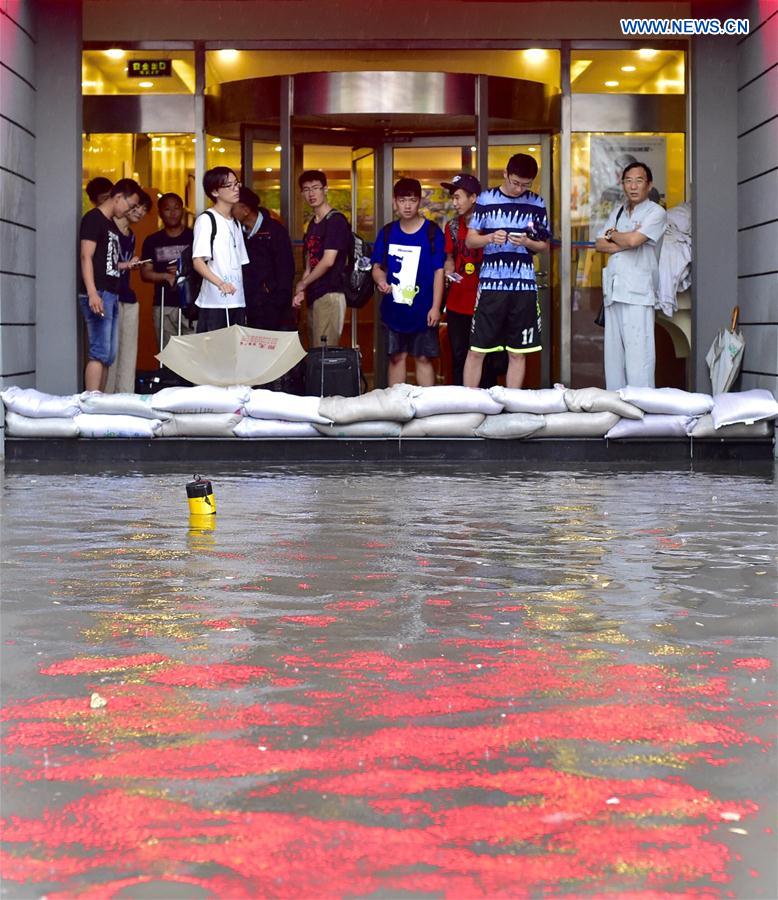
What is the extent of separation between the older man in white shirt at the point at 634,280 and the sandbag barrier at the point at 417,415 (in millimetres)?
704

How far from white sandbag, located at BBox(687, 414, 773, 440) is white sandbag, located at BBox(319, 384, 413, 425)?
71.3 inches

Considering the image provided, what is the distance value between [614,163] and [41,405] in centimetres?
552

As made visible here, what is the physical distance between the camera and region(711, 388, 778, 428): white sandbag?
975cm

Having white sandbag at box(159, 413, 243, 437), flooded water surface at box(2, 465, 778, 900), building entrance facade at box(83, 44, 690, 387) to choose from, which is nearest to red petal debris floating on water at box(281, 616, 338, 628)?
flooded water surface at box(2, 465, 778, 900)

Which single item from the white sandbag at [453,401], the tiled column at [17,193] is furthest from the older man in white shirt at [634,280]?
the tiled column at [17,193]

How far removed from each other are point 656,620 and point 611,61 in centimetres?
915

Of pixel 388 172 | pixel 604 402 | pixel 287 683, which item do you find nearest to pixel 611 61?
pixel 388 172

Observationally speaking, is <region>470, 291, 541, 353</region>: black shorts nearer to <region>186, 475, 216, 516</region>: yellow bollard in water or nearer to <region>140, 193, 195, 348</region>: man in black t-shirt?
<region>140, 193, 195, 348</region>: man in black t-shirt

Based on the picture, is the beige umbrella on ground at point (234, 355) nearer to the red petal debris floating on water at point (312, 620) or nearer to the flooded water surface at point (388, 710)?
the flooded water surface at point (388, 710)

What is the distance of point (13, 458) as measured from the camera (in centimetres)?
994

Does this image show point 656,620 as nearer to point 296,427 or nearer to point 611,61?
point 296,427

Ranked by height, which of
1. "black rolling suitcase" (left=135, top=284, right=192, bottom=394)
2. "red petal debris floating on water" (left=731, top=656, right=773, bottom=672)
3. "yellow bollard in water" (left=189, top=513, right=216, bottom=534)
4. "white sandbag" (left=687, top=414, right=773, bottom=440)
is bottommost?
"red petal debris floating on water" (left=731, top=656, right=773, bottom=672)

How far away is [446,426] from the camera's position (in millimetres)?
9641

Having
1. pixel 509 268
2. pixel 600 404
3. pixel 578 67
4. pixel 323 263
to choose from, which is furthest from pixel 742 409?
pixel 578 67
